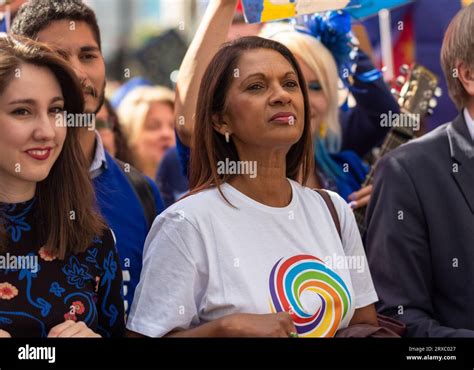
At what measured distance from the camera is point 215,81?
3166mm

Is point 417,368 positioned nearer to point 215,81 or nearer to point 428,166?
point 428,166

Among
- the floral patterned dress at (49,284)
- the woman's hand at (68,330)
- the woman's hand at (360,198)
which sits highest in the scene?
the woman's hand at (360,198)

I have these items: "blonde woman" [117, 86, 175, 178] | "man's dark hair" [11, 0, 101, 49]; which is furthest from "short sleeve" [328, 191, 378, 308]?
"blonde woman" [117, 86, 175, 178]

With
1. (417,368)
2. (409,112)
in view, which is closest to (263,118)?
(417,368)

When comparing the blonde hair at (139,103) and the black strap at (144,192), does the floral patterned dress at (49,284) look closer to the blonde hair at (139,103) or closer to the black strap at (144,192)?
the black strap at (144,192)

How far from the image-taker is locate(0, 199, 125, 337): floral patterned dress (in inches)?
116

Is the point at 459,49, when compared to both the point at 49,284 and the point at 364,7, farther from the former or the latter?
the point at 49,284

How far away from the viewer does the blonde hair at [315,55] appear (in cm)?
410

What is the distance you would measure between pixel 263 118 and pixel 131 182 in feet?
2.33

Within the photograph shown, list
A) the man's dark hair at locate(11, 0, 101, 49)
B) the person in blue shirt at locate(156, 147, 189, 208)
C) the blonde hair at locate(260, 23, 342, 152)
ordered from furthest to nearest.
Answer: the person in blue shirt at locate(156, 147, 189, 208), the blonde hair at locate(260, 23, 342, 152), the man's dark hair at locate(11, 0, 101, 49)

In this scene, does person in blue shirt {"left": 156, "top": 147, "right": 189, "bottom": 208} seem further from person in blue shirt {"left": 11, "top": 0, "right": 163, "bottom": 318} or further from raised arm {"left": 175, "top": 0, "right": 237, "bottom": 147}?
raised arm {"left": 175, "top": 0, "right": 237, "bottom": 147}

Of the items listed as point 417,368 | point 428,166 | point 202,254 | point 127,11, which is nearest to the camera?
point 202,254

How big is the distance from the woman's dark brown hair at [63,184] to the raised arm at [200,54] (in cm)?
42

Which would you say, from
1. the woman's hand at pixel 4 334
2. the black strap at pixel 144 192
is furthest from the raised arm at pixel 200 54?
the woman's hand at pixel 4 334
